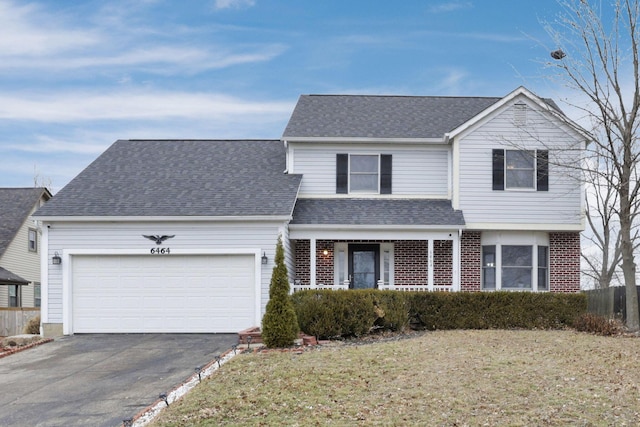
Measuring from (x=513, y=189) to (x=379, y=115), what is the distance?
5.23 m

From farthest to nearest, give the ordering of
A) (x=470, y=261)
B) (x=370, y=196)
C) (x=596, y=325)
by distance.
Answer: (x=370, y=196) → (x=470, y=261) → (x=596, y=325)

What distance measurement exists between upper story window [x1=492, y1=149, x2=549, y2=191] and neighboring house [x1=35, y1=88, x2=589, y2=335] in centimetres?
3

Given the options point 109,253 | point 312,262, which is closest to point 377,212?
point 312,262

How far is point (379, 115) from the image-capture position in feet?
79.3

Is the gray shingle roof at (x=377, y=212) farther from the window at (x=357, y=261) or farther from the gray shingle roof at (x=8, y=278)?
the gray shingle roof at (x=8, y=278)

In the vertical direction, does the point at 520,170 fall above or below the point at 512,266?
above

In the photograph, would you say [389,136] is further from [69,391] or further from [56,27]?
[69,391]

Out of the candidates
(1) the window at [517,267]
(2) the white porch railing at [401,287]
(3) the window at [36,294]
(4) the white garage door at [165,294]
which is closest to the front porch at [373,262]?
(2) the white porch railing at [401,287]

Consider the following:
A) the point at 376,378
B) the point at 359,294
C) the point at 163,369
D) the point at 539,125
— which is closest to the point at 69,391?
the point at 163,369

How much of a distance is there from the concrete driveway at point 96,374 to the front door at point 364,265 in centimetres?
494

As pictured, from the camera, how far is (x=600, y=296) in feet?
71.6

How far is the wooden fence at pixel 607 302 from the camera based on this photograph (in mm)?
21453

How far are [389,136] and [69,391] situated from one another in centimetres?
1299

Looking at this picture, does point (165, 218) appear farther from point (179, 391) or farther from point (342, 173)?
point (179, 391)
